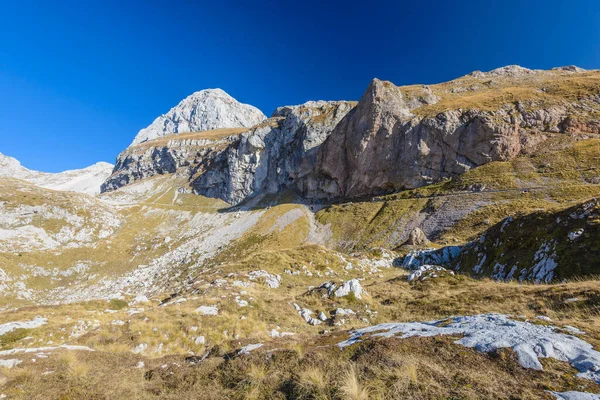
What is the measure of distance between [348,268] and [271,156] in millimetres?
118121

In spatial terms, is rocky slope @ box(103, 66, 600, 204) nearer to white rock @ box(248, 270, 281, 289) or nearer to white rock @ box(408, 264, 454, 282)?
white rock @ box(408, 264, 454, 282)

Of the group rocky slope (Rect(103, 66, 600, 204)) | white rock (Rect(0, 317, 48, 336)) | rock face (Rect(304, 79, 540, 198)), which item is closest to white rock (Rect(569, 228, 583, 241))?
white rock (Rect(0, 317, 48, 336))

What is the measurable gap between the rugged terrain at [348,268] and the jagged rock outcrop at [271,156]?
113cm

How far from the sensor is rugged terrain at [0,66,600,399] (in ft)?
18.3

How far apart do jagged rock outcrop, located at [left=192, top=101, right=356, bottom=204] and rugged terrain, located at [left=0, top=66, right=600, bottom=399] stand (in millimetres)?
1127

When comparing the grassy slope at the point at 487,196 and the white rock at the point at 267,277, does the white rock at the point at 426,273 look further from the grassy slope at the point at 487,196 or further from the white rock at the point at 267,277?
the grassy slope at the point at 487,196

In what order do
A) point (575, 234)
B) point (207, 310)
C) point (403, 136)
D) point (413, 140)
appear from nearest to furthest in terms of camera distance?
point (207, 310) < point (575, 234) < point (413, 140) < point (403, 136)

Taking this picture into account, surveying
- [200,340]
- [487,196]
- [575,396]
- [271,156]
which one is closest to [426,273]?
[200,340]

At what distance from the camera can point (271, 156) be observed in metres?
145

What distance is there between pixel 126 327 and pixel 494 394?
15.0 meters

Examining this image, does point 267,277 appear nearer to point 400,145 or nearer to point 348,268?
point 348,268

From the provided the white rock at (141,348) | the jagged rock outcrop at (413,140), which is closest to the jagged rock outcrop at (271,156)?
the jagged rock outcrop at (413,140)

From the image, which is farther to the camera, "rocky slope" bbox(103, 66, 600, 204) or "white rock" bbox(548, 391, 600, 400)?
→ "rocky slope" bbox(103, 66, 600, 204)

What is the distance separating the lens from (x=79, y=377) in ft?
20.7
